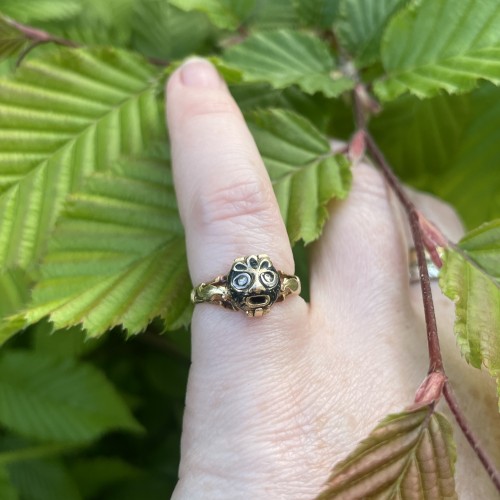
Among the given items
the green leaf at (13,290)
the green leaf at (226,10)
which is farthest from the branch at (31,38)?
the green leaf at (13,290)

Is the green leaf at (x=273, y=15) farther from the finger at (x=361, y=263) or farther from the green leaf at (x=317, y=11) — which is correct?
the finger at (x=361, y=263)

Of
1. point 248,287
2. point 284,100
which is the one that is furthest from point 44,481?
point 284,100

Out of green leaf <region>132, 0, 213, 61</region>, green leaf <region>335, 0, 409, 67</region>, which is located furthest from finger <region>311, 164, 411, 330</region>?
green leaf <region>132, 0, 213, 61</region>

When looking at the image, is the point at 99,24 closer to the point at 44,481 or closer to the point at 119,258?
the point at 119,258

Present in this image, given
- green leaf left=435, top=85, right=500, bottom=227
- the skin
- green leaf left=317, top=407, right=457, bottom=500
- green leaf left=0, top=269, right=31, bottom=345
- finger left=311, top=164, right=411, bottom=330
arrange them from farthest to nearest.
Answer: green leaf left=435, top=85, right=500, bottom=227 → green leaf left=0, top=269, right=31, bottom=345 → finger left=311, top=164, right=411, bottom=330 → the skin → green leaf left=317, top=407, right=457, bottom=500

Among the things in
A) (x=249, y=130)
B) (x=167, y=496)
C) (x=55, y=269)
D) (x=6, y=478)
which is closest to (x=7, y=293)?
(x=55, y=269)

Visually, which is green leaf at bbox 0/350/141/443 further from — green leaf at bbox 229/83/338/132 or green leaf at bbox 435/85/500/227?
green leaf at bbox 435/85/500/227
